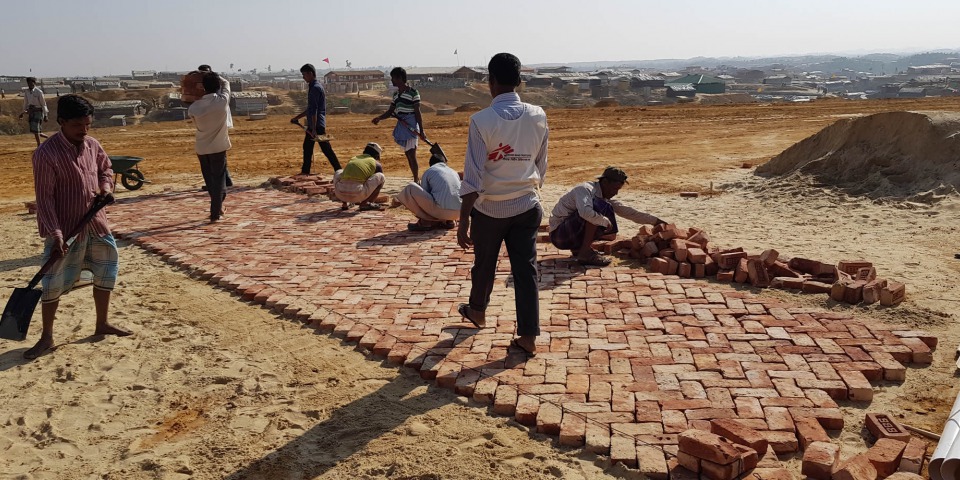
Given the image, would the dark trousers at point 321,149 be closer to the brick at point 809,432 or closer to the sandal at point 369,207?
the sandal at point 369,207

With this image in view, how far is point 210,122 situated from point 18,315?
4.15 m

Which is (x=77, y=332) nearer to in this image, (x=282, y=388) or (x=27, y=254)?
(x=282, y=388)

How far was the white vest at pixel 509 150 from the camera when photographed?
410cm

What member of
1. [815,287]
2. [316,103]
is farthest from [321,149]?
[815,287]

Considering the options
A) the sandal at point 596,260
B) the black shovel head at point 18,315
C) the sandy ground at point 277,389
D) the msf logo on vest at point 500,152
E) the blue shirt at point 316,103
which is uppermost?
the blue shirt at point 316,103

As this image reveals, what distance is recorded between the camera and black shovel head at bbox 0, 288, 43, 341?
4.70m

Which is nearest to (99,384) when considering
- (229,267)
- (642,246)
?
(229,267)

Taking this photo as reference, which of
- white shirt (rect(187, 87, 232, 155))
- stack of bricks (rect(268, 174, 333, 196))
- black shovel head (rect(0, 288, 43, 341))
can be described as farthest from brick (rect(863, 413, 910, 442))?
stack of bricks (rect(268, 174, 333, 196))

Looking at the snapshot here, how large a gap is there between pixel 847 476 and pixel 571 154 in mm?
13519

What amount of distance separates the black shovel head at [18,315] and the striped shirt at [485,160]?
9.83ft

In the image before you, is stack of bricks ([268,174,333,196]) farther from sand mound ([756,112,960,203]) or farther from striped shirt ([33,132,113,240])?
sand mound ([756,112,960,203])

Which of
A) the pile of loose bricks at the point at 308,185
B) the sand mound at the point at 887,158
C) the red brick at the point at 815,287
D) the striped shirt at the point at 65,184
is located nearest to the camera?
the striped shirt at the point at 65,184

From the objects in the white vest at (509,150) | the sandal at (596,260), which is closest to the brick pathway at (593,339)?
the sandal at (596,260)

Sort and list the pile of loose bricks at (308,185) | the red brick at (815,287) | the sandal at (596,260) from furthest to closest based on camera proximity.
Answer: the pile of loose bricks at (308,185) → the sandal at (596,260) → the red brick at (815,287)
